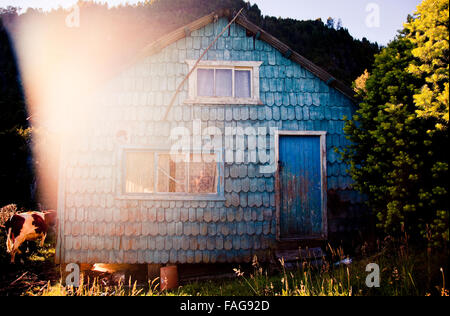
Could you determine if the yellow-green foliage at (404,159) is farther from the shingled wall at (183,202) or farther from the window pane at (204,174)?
the window pane at (204,174)

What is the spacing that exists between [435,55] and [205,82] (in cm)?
449

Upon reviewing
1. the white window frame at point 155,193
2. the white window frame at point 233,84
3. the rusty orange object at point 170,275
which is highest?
the white window frame at point 233,84

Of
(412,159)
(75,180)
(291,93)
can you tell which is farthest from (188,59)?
(412,159)

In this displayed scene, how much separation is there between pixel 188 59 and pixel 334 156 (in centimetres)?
437

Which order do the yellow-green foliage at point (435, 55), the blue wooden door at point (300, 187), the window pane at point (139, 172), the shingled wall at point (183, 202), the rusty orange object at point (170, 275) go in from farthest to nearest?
the blue wooden door at point (300, 187)
the window pane at point (139, 172)
the shingled wall at point (183, 202)
the rusty orange object at point (170, 275)
the yellow-green foliage at point (435, 55)

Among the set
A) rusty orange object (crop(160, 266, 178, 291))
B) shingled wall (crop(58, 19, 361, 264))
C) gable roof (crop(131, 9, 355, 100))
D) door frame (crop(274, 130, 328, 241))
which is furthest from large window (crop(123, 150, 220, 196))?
gable roof (crop(131, 9, 355, 100))

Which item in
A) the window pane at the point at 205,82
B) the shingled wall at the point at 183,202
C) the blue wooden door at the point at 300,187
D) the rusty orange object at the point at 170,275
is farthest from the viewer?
the window pane at the point at 205,82

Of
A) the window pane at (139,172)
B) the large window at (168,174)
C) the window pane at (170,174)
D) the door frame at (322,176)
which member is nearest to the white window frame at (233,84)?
the door frame at (322,176)

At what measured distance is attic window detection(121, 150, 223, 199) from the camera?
5.96 metres

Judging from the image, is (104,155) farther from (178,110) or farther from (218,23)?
(218,23)

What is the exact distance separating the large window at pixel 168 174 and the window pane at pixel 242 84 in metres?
1.75

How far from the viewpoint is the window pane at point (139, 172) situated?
596 cm

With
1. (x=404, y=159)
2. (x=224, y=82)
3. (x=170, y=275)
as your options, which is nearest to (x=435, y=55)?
(x=404, y=159)

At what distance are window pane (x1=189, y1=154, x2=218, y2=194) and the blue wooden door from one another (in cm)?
164
